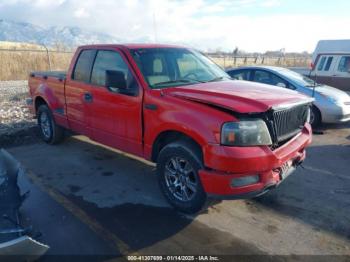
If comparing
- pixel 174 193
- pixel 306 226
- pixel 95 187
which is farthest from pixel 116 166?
pixel 306 226

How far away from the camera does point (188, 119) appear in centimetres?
365

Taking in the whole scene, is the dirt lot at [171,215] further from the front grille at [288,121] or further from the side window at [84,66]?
the side window at [84,66]

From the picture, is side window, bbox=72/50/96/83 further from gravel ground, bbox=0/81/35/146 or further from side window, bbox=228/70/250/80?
side window, bbox=228/70/250/80

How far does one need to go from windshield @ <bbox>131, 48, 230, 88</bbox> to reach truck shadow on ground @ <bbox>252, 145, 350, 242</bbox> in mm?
1897

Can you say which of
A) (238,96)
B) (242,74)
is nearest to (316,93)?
(242,74)

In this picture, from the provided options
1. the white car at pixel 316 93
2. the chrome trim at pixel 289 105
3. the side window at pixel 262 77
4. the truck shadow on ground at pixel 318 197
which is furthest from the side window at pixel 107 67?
the side window at pixel 262 77

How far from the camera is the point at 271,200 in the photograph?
436cm

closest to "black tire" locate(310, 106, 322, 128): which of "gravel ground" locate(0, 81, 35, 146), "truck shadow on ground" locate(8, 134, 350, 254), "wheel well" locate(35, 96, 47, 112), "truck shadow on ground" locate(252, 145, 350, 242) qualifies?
"truck shadow on ground" locate(8, 134, 350, 254)

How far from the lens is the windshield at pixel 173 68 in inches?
175

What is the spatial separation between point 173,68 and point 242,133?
1.81m

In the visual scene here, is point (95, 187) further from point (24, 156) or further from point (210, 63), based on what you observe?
point (210, 63)

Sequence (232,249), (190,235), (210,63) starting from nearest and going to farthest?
(232,249) < (190,235) < (210,63)

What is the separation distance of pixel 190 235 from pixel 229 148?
41.5 inches

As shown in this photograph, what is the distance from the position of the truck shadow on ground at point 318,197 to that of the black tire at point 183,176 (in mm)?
969
